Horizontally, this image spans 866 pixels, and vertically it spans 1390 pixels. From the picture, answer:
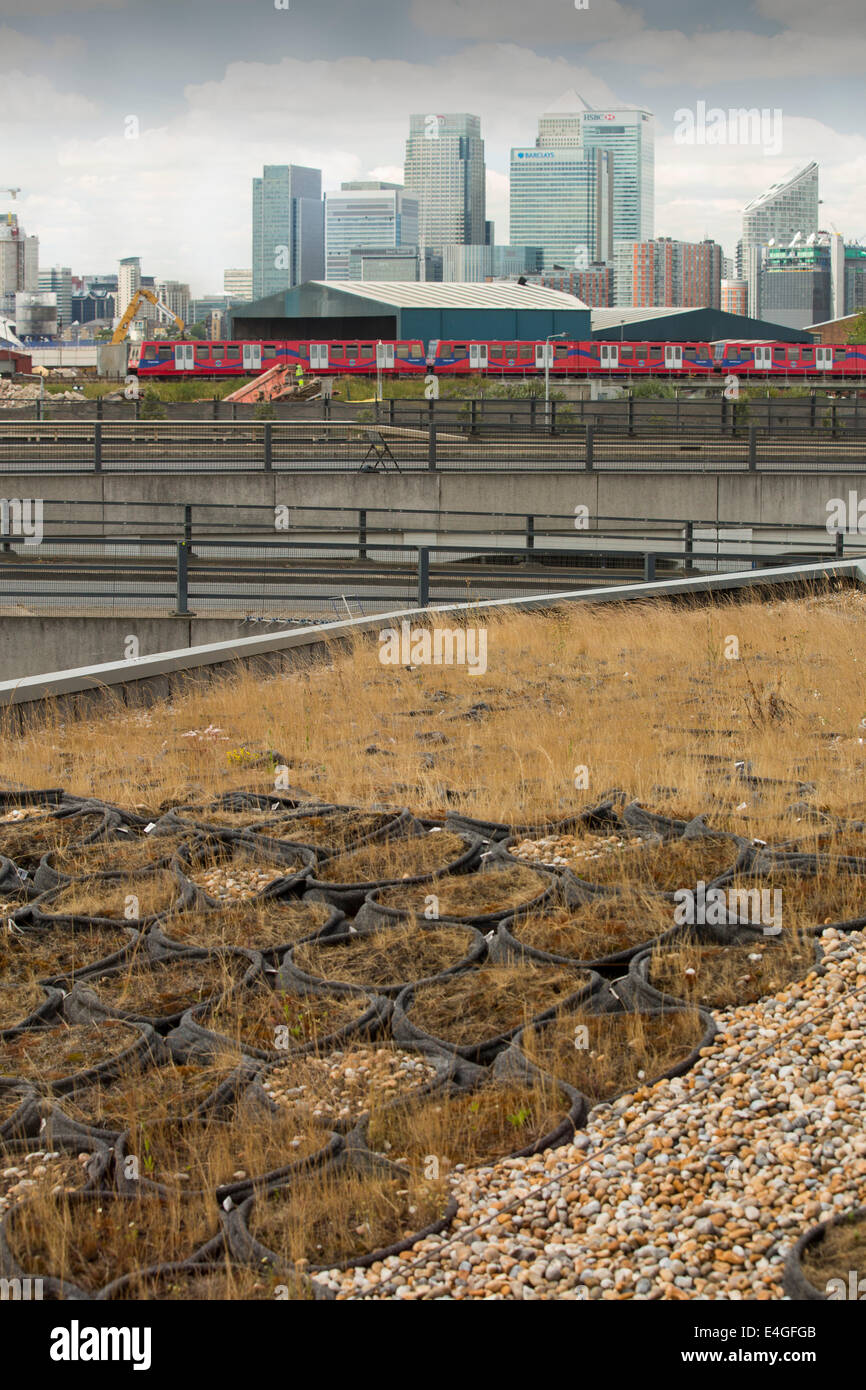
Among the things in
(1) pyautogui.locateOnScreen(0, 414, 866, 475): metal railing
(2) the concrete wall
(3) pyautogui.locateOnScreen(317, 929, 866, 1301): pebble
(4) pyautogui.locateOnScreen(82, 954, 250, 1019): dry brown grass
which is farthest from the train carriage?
(3) pyautogui.locateOnScreen(317, 929, 866, 1301): pebble

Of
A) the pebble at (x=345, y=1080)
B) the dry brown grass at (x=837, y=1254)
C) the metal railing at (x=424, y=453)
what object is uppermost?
Result: the metal railing at (x=424, y=453)

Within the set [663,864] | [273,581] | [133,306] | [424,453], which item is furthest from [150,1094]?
[133,306]

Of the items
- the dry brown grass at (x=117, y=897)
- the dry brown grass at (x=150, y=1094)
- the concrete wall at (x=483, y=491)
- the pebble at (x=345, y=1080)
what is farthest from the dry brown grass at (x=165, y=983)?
the concrete wall at (x=483, y=491)

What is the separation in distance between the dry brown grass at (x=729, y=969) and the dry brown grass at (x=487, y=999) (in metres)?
0.39

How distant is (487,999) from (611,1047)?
2.35ft

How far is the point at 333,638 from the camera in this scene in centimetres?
1399

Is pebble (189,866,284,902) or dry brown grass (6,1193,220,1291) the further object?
pebble (189,866,284,902)

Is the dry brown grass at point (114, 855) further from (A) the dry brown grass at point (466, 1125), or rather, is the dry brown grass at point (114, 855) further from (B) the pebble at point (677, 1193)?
(B) the pebble at point (677, 1193)

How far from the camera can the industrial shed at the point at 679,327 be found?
87.3 meters

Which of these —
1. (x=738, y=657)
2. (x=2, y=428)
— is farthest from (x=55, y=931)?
(x=2, y=428)

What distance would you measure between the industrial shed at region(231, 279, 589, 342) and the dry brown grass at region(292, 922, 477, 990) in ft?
260

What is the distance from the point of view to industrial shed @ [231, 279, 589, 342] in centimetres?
8288

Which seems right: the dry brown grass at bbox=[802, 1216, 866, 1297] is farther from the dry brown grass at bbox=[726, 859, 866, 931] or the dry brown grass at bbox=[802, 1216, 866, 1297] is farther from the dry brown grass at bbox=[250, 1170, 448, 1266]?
the dry brown grass at bbox=[726, 859, 866, 931]

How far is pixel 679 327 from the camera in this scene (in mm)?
89062
